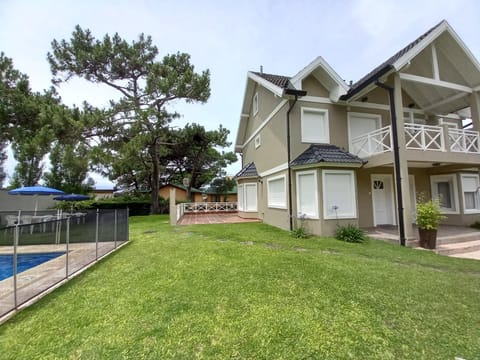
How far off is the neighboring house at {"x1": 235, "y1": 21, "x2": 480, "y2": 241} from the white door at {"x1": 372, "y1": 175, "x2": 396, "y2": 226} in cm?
5

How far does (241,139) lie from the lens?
19.6 metres

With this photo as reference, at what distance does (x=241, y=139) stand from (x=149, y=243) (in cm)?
1321

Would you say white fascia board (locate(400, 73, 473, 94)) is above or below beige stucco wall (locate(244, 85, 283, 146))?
below

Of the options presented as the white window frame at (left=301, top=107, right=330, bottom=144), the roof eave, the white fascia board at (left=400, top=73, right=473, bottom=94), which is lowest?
the roof eave

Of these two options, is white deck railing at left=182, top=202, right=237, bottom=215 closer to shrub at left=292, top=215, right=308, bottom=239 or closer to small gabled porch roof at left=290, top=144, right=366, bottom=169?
shrub at left=292, top=215, right=308, bottom=239

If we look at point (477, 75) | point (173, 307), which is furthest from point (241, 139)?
point (173, 307)

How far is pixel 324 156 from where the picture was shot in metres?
9.04

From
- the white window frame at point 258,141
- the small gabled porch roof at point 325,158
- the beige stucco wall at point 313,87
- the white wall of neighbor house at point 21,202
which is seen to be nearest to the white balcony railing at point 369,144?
the small gabled porch roof at point 325,158

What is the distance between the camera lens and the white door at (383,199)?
10.8 m

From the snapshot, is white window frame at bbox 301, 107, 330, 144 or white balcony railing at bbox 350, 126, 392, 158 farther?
white window frame at bbox 301, 107, 330, 144

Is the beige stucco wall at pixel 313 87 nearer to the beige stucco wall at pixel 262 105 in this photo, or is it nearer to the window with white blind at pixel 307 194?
the beige stucco wall at pixel 262 105

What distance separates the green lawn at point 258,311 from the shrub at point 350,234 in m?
2.08

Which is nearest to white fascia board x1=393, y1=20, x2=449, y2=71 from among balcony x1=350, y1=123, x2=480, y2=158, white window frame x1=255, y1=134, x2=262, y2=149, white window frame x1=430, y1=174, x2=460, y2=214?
balcony x1=350, y1=123, x2=480, y2=158

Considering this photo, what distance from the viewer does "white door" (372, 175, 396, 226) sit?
10836 millimetres
